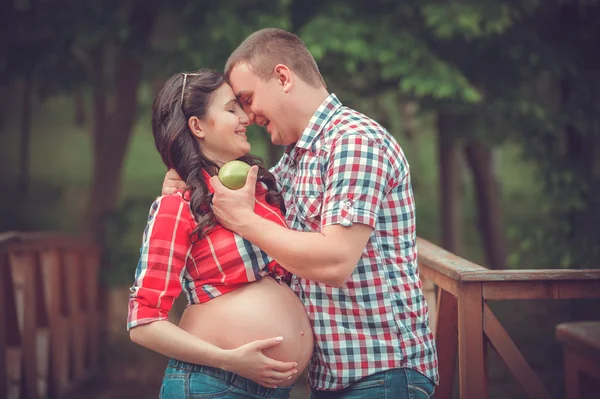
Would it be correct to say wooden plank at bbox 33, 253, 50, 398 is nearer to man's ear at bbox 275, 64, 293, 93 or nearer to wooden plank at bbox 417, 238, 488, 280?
wooden plank at bbox 417, 238, 488, 280

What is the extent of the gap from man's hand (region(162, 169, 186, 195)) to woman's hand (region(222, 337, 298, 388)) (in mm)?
642

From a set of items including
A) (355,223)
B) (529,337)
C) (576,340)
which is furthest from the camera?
(529,337)

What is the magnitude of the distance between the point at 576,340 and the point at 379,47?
3.90 m

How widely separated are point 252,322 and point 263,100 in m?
0.82

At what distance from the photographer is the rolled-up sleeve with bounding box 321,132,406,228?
270 centimetres

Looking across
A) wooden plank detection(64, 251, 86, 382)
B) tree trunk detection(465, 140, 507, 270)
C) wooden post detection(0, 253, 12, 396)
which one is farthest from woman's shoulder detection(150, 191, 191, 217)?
tree trunk detection(465, 140, 507, 270)

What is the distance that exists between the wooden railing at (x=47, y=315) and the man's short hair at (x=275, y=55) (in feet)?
8.39

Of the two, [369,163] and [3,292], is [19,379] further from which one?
[369,163]

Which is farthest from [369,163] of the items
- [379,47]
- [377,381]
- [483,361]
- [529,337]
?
[529,337]

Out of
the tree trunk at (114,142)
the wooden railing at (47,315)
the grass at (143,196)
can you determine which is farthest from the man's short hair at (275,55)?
the tree trunk at (114,142)

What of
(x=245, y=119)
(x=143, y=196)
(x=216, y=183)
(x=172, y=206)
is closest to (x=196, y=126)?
(x=245, y=119)

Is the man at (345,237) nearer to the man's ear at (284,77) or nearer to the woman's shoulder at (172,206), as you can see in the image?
the man's ear at (284,77)

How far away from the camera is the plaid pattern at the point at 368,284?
284 centimetres

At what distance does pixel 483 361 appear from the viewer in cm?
327
